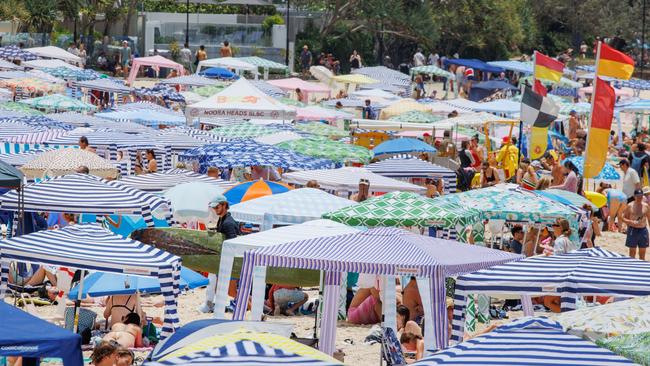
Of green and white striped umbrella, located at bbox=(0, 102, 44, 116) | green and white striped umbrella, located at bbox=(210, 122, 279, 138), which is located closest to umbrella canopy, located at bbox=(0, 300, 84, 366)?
green and white striped umbrella, located at bbox=(210, 122, 279, 138)

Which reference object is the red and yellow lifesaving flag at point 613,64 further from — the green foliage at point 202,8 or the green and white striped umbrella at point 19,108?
the green foliage at point 202,8

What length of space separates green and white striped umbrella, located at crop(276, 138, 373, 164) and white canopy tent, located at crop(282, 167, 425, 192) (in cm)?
244

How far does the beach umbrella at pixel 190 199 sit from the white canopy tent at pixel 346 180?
1631 mm

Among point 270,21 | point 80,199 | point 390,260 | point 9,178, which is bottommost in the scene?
point 270,21

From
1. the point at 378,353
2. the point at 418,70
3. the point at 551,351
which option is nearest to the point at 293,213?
the point at 378,353

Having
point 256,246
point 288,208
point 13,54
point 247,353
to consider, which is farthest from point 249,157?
point 13,54

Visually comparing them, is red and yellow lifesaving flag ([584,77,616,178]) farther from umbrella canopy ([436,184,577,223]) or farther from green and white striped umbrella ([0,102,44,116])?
green and white striped umbrella ([0,102,44,116])

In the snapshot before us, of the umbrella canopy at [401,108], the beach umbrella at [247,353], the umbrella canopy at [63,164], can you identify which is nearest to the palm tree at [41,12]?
the umbrella canopy at [401,108]

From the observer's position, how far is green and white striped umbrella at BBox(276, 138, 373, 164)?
1970 cm

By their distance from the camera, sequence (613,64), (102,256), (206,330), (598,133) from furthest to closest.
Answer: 1. (613,64)
2. (598,133)
3. (102,256)
4. (206,330)

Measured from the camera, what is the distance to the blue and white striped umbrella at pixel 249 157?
17.4 meters

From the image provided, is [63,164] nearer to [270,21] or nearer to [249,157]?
[249,157]

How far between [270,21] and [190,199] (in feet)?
115

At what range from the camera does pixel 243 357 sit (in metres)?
5.76
